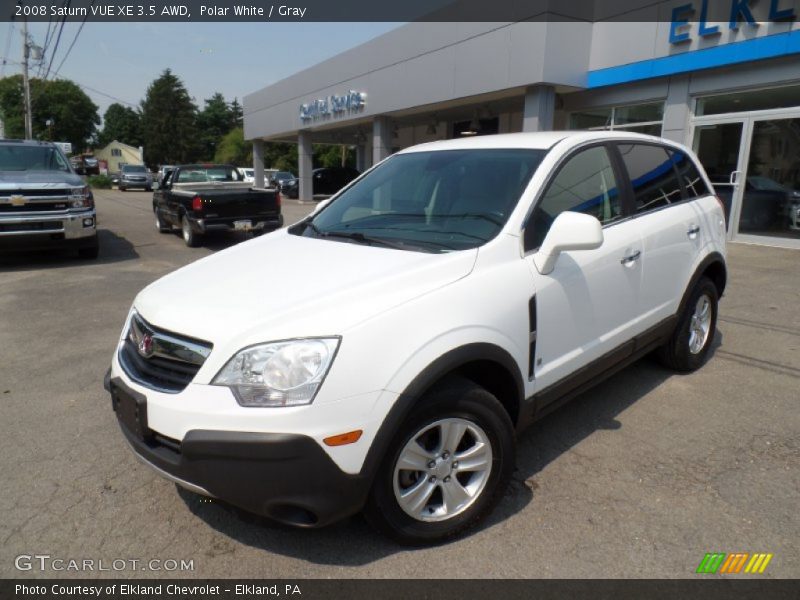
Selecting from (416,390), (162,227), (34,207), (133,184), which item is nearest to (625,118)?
(162,227)

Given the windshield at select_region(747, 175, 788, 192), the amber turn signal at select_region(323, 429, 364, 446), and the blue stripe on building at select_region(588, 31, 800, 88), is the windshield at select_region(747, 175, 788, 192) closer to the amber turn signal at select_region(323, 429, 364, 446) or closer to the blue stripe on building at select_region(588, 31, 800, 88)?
the blue stripe on building at select_region(588, 31, 800, 88)

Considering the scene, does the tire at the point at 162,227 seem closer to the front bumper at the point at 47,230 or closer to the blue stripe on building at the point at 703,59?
the front bumper at the point at 47,230

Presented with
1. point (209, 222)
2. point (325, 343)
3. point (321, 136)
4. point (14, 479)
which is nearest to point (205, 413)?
point (325, 343)

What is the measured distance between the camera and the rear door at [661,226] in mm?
3654

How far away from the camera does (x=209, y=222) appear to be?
35.2 feet

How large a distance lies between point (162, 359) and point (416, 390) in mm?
1094

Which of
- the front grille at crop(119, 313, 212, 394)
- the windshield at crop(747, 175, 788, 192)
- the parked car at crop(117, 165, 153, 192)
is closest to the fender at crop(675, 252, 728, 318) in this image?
the front grille at crop(119, 313, 212, 394)

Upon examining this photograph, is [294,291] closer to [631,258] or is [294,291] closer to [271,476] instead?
[271,476]

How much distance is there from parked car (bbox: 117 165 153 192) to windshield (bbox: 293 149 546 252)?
1572 inches

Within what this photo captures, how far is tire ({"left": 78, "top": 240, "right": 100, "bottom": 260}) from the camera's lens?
9.82 meters

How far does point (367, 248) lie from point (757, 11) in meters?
11.1

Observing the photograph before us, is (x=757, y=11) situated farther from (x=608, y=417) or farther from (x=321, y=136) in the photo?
(x=321, y=136)

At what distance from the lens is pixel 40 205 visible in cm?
891
